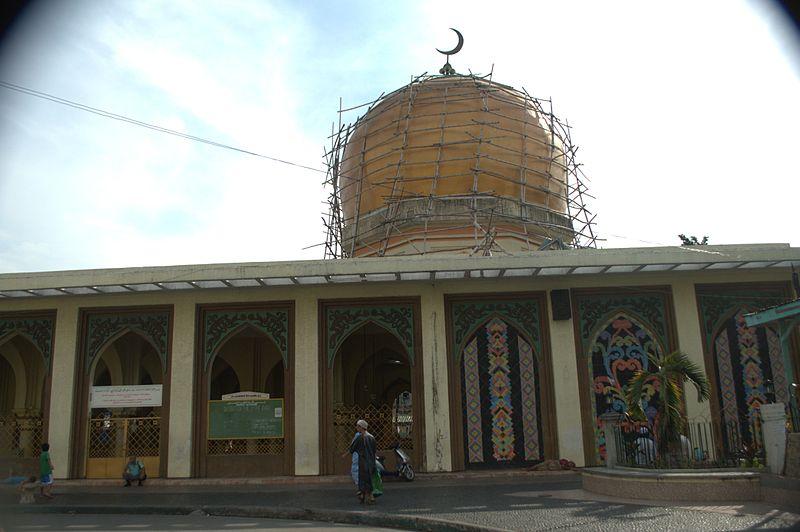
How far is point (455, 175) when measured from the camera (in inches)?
671

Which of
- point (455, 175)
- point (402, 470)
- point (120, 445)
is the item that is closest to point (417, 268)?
point (402, 470)

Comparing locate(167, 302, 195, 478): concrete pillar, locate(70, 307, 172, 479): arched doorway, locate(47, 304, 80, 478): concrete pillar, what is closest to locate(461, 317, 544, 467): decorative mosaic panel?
locate(167, 302, 195, 478): concrete pillar

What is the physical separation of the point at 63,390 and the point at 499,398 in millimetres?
8365

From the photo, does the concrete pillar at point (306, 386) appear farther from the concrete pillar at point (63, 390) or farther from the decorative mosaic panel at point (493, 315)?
the concrete pillar at point (63, 390)

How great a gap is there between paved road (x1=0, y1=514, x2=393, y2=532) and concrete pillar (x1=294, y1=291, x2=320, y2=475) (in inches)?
150

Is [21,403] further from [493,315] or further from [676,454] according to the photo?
[676,454]

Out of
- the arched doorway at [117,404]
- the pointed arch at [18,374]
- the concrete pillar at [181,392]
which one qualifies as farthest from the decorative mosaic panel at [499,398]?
the pointed arch at [18,374]

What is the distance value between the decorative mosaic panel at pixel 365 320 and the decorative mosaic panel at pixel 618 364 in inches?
139

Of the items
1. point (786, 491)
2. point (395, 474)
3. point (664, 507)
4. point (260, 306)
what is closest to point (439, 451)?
point (395, 474)

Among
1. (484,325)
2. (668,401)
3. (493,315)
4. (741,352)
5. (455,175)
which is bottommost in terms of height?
(668,401)

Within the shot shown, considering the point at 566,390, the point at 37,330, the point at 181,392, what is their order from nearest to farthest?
the point at 566,390
the point at 181,392
the point at 37,330

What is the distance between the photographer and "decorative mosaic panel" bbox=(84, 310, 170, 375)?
559 inches

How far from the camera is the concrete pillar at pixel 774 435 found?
8992mm

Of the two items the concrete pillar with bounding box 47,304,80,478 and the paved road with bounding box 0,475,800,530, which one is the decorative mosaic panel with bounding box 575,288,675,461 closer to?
the paved road with bounding box 0,475,800,530
